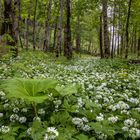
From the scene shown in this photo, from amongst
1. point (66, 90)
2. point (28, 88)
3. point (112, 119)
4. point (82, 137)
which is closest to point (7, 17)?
point (66, 90)

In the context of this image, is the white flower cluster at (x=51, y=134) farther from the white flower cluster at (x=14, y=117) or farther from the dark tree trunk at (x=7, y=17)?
the dark tree trunk at (x=7, y=17)

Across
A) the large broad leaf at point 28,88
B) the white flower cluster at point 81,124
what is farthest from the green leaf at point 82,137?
the large broad leaf at point 28,88

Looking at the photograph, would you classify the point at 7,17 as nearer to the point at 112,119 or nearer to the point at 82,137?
the point at 112,119

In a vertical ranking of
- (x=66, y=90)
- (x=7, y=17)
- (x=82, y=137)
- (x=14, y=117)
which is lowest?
(x=82, y=137)

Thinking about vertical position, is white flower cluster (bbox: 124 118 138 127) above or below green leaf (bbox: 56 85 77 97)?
below

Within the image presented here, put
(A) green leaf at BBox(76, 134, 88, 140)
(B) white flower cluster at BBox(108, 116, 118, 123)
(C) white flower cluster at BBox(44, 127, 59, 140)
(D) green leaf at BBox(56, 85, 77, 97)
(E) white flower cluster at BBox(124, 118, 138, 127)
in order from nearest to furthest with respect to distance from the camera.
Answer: (C) white flower cluster at BBox(44, 127, 59, 140)
(A) green leaf at BBox(76, 134, 88, 140)
(E) white flower cluster at BBox(124, 118, 138, 127)
(B) white flower cluster at BBox(108, 116, 118, 123)
(D) green leaf at BBox(56, 85, 77, 97)

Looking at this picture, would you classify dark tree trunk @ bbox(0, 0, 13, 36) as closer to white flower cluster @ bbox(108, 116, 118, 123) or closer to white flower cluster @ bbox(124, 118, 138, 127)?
white flower cluster @ bbox(108, 116, 118, 123)

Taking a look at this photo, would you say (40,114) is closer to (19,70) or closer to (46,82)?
(46,82)

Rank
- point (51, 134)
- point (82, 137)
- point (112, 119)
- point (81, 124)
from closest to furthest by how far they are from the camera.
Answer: point (51, 134) < point (82, 137) < point (81, 124) < point (112, 119)

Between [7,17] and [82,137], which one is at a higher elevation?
[7,17]

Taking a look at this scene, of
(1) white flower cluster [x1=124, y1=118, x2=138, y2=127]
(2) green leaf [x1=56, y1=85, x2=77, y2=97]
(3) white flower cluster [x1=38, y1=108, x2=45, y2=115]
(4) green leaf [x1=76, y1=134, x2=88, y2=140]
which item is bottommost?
(4) green leaf [x1=76, y1=134, x2=88, y2=140]

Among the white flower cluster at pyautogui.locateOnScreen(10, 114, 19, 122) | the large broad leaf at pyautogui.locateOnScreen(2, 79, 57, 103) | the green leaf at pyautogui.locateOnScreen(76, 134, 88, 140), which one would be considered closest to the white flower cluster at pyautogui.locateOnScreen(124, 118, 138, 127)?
the green leaf at pyautogui.locateOnScreen(76, 134, 88, 140)

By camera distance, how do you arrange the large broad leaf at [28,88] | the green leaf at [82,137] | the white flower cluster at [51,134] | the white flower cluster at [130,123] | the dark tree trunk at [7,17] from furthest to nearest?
the dark tree trunk at [7,17]
the white flower cluster at [130,123]
the large broad leaf at [28,88]
the green leaf at [82,137]
the white flower cluster at [51,134]

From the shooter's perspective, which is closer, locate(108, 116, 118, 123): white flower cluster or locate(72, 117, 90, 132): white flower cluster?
locate(72, 117, 90, 132): white flower cluster
